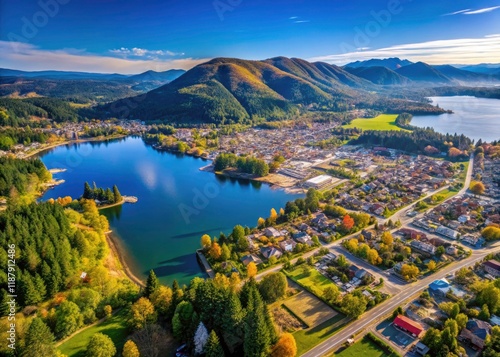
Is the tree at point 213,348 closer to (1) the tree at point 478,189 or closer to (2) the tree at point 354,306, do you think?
(2) the tree at point 354,306

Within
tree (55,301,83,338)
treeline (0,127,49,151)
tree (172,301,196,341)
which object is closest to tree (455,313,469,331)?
tree (172,301,196,341)

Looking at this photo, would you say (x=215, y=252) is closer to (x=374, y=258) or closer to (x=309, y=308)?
(x=309, y=308)

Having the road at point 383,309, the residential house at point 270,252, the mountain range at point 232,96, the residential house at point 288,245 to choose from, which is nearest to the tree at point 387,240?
the road at point 383,309

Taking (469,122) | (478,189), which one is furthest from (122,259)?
(469,122)

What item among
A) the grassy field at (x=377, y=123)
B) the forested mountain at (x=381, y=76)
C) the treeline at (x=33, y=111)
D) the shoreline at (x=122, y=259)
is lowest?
the shoreline at (x=122, y=259)

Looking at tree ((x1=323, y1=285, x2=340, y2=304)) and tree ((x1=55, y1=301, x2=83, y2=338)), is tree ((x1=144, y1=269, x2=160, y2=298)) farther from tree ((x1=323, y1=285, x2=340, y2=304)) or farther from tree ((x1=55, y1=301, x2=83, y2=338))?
tree ((x1=323, y1=285, x2=340, y2=304))

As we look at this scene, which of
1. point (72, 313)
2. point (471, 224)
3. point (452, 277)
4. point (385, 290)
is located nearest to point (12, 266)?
point (72, 313)
